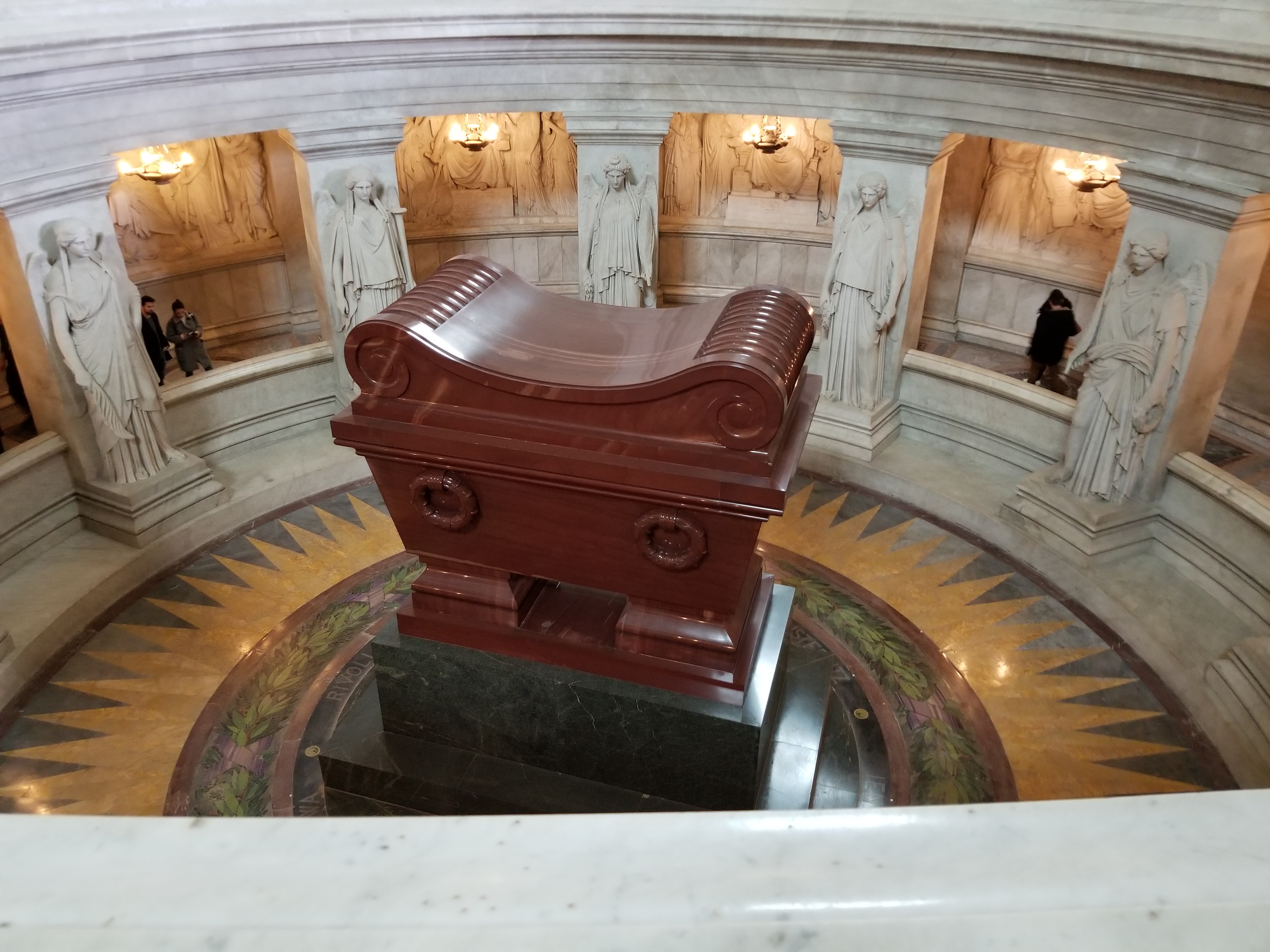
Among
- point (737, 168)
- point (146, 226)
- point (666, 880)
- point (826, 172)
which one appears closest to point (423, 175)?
point (146, 226)

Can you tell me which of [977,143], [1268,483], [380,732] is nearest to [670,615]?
[380,732]

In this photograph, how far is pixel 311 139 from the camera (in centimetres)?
665

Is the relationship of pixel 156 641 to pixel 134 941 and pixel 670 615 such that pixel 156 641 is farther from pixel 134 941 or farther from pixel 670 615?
pixel 134 941

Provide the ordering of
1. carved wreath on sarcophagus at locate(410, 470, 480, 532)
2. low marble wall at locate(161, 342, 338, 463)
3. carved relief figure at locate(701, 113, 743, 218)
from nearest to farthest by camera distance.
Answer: carved wreath on sarcophagus at locate(410, 470, 480, 532) < low marble wall at locate(161, 342, 338, 463) < carved relief figure at locate(701, 113, 743, 218)

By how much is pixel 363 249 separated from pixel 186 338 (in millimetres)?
1870

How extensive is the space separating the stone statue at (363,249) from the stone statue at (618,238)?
143 centimetres

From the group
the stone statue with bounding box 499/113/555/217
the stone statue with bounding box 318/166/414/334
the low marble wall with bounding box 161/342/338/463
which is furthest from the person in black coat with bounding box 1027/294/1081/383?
the low marble wall with bounding box 161/342/338/463

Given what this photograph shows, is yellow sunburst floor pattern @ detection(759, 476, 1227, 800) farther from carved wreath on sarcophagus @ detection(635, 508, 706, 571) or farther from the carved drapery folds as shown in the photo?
the carved drapery folds

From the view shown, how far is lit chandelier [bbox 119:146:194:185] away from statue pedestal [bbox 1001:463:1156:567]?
6876 mm

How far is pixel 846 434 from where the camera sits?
7.21m

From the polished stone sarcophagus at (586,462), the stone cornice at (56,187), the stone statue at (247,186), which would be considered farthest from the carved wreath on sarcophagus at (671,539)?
the stone statue at (247,186)

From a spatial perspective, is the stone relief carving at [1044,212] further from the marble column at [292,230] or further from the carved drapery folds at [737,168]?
the marble column at [292,230]

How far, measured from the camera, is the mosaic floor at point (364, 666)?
461 centimetres

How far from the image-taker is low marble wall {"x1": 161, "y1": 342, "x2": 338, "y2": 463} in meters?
6.98
